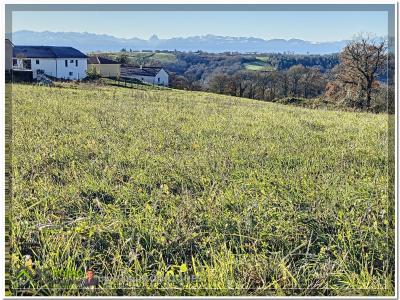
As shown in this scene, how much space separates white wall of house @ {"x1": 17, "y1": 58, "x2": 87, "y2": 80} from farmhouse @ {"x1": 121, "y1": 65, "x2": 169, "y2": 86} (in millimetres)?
307

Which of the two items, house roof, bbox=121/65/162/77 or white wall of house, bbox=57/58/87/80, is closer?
white wall of house, bbox=57/58/87/80

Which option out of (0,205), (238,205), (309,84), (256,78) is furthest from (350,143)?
(0,205)

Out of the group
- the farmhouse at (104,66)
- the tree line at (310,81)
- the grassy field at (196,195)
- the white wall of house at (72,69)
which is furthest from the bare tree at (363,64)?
the white wall of house at (72,69)

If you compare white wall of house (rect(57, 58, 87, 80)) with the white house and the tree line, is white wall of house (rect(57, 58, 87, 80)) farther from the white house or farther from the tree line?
the tree line

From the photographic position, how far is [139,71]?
3.29 meters

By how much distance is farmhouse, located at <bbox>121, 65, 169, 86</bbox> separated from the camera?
10.7 feet

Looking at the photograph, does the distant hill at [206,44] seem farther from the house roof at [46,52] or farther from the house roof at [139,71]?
the house roof at [139,71]

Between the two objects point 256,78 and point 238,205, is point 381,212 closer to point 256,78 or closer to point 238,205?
point 238,205

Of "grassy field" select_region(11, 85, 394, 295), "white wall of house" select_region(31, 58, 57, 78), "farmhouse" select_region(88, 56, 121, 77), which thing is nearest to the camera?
"grassy field" select_region(11, 85, 394, 295)

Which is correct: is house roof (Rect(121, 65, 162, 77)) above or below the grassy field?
above

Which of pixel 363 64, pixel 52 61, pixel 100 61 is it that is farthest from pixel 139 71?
pixel 363 64

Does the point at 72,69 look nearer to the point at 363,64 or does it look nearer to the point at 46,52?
the point at 46,52

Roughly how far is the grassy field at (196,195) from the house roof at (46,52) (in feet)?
0.79

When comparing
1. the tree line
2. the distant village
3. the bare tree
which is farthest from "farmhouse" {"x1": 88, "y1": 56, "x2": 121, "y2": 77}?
the bare tree
